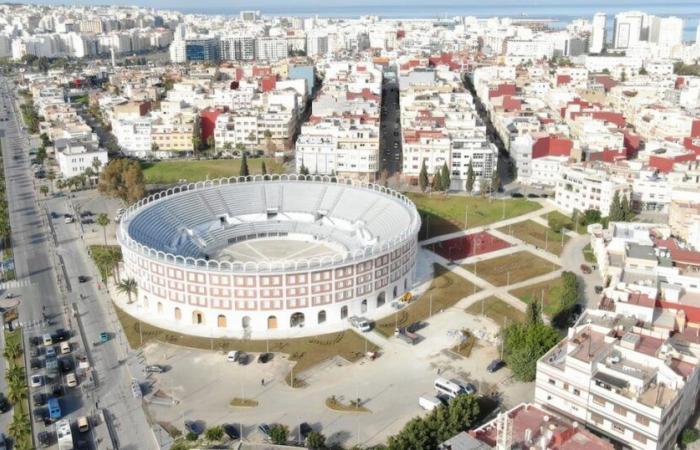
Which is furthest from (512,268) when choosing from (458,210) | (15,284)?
(15,284)

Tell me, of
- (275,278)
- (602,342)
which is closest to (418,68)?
(275,278)

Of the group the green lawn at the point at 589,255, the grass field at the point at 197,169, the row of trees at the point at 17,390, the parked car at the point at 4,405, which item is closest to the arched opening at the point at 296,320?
the row of trees at the point at 17,390

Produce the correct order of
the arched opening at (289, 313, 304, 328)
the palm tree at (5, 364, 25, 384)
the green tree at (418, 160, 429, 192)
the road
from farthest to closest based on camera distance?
the green tree at (418, 160, 429, 192) → the arched opening at (289, 313, 304, 328) → the palm tree at (5, 364, 25, 384) → the road

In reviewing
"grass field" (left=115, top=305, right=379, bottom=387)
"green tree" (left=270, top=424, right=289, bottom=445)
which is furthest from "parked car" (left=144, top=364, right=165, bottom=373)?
"green tree" (left=270, top=424, right=289, bottom=445)

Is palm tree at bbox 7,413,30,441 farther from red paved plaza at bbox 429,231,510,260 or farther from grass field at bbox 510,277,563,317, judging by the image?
red paved plaza at bbox 429,231,510,260

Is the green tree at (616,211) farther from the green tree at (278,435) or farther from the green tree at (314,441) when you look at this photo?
the green tree at (278,435)

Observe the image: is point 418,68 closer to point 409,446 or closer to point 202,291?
point 202,291
